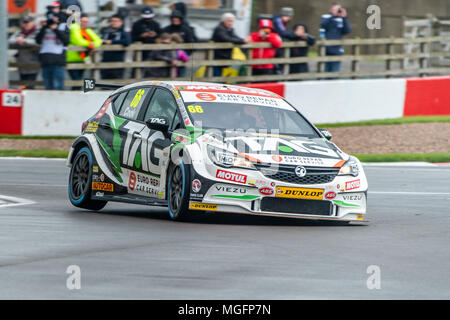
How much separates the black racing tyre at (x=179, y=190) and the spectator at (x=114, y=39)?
11054 millimetres

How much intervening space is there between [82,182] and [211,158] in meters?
2.43

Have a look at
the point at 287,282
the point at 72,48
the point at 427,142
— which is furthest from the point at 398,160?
the point at 287,282

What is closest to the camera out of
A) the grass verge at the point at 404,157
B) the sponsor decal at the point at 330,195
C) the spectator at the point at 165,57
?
the sponsor decal at the point at 330,195

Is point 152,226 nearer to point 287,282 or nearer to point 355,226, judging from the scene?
point 355,226

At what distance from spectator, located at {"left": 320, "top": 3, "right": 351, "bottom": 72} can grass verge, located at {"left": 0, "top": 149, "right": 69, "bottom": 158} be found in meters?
7.47

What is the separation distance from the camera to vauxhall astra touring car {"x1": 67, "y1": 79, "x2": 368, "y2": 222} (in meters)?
9.90

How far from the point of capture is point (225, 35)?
72.5 ft

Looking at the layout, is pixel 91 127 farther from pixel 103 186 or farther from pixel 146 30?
pixel 146 30

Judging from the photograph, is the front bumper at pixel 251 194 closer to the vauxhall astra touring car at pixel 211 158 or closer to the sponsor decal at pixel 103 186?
the vauxhall astra touring car at pixel 211 158

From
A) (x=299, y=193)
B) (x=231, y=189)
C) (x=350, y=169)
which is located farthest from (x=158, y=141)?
(x=350, y=169)

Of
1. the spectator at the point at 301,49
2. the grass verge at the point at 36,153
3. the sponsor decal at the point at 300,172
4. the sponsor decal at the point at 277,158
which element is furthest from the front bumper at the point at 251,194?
the spectator at the point at 301,49

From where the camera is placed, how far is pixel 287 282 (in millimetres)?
7078

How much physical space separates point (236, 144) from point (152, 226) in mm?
1148

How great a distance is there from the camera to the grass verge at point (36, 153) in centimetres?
1864
